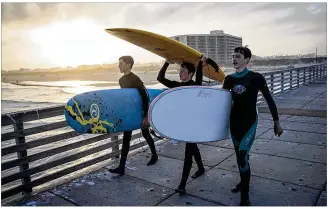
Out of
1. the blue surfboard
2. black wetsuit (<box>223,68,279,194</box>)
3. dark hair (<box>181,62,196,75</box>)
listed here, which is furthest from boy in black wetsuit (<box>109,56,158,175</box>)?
black wetsuit (<box>223,68,279,194</box>)

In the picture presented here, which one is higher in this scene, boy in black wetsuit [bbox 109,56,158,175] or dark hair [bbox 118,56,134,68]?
dark hair [bbox 118,56,134,68]

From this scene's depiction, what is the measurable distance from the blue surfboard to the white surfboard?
2.66 feet

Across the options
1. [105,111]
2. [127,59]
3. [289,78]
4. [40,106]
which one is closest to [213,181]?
[105,111]

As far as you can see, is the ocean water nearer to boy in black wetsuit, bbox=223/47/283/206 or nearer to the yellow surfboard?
the yellow surfboard

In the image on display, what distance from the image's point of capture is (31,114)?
3.55m

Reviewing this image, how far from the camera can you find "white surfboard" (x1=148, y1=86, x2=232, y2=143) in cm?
332

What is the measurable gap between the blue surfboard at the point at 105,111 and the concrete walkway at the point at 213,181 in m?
0.74

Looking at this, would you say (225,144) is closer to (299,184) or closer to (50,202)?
(299,184)

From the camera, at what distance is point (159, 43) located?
412 centimetres

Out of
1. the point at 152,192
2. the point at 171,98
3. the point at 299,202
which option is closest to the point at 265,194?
the point at 299,202

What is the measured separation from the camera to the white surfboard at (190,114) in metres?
3.32

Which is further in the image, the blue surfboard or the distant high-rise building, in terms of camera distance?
the distant high-rise building

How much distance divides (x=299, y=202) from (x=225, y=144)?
7.61 feet

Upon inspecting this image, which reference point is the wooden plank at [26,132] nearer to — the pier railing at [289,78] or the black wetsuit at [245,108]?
the black wetsuit at [245,108]
